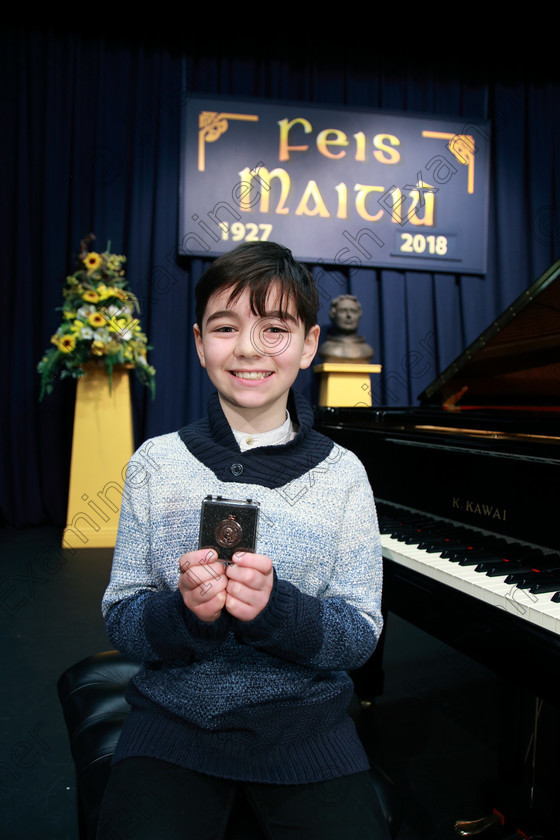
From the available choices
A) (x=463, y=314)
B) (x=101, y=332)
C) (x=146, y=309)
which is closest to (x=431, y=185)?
(x=463, y=314)

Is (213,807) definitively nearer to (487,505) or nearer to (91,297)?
(487,505)

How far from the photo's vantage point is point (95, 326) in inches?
156

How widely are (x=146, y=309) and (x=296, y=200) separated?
1.45 metres

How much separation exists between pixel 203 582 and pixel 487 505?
92 centimetres

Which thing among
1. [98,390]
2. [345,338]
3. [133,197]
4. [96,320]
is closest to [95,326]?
[96,320]

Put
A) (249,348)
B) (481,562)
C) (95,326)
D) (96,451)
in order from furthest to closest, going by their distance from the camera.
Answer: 1. (96,451)
2. (95,326)
3. (481,562)
4. (249,348)

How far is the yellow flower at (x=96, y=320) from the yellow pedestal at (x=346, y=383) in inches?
61.4

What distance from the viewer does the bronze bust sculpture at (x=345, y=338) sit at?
4422 millimetres

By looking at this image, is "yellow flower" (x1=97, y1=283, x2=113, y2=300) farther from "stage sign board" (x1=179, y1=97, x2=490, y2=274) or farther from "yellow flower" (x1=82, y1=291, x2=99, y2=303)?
"stage sign board" (x1=179, y1=97, x2=490, y2=274)

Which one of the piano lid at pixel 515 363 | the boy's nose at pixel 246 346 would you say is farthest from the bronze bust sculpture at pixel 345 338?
the boy's nose at pixel 246 346

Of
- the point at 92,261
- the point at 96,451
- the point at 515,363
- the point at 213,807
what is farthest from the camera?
the point at 96,451

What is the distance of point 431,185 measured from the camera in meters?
4.93

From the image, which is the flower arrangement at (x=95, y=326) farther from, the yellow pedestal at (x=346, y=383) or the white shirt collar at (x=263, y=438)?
the white shirt collar at (x=263, y=438)

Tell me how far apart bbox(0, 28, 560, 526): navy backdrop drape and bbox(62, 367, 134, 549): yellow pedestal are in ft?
1.77
